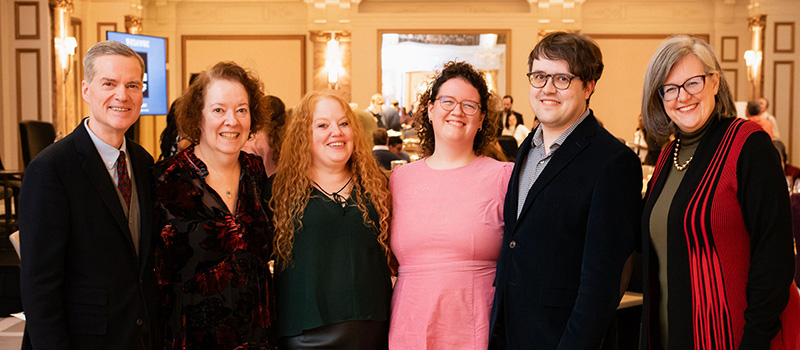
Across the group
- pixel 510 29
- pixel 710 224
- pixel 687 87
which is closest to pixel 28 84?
pixel 510 29

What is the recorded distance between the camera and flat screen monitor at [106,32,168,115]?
7.41 metres

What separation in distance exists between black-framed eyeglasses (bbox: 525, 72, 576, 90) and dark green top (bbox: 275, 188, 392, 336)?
0.71 meters

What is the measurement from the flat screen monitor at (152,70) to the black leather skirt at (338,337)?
5480 mm

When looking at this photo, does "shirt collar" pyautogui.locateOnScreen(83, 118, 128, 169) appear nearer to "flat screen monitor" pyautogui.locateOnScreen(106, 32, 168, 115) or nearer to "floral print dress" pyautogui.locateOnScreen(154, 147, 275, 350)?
"floral print dress" pyautogui.locateOnScreen(154, 147, 275, 350)

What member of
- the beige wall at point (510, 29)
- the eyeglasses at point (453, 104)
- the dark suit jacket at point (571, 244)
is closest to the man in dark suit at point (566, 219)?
the dark suit jacket at point (571, 244)

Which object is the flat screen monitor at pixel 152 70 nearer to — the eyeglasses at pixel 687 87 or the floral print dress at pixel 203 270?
the floral print dress at pixel 203 270

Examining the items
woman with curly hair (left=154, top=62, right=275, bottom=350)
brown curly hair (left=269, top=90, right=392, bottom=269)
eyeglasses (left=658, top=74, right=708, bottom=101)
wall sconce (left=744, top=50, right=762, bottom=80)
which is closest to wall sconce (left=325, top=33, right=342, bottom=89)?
wall sconce (left=744, top=50, right=762, bottom=80)

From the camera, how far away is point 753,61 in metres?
12.9

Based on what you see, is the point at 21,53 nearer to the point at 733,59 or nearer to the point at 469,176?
the point at 469,176

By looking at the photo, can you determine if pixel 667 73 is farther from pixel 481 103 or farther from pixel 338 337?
pixel 338 337

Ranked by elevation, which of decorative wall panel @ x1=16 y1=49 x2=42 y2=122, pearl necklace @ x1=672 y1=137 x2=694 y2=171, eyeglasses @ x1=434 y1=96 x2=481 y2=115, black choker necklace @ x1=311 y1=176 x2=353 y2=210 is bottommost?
black choker necklace @ x1=311 y1=176 x2=353 y2=210

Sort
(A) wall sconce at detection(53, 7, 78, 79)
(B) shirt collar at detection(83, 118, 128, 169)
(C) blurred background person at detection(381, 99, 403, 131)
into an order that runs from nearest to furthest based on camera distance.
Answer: (B) shirt collar at detection(83, 118, 128, 169) < (A) wall sconce at detection(53, 7, 78, 79) < (C) blurred background person at detection(381, 99, 403, 131)

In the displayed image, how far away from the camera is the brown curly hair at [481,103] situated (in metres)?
2.46

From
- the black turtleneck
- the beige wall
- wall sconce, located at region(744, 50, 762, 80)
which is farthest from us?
the beige wall
